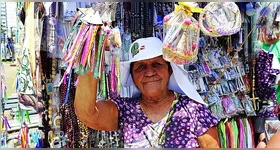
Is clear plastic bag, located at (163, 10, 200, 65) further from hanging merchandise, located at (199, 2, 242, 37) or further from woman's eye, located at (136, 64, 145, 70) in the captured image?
woman's eye, located at (136, 64, 145, 70)

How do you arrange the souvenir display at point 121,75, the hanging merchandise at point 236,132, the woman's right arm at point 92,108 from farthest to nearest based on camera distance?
1. the hanging merchandise at point 236,132
2. the souvenir display at point 121,75
3. the woman's right arm at point 92,108

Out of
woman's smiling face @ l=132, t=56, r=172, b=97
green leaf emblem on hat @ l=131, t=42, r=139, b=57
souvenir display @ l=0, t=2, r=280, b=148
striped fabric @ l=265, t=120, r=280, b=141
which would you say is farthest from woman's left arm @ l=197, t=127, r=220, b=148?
striped fabric @ l=265, t=120, r=280, b=141

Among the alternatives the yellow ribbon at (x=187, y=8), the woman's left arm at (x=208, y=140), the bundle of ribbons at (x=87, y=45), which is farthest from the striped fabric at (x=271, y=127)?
the bundle of ribbons at (x=87, y=45)

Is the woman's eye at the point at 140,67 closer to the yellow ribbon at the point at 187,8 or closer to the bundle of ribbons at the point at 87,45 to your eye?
the bundle of ribbons at the point at 87,45

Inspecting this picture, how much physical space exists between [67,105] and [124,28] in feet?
2.46

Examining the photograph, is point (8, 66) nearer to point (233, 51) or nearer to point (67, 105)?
point (67, 105)

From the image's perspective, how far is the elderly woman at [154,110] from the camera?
2178 millimetres

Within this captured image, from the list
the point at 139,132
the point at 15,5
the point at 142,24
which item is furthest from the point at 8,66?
the point at 139,132

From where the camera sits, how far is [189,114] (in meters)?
2.22

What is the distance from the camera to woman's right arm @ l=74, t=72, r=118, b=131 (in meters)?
2.01

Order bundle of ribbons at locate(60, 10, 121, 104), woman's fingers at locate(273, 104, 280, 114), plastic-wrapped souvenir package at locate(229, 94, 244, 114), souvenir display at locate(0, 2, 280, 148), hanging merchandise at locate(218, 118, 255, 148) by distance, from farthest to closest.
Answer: plastic-wrapped souvenir package at locate(229, 94, 244, 114) → hanging merchandise at locate(218, 118, 255, 148) → woman's fingers at locate(273, 104, 280, 114) → souvenir display at locate(0, 2, 280, 148) → bundle of ribbons at locate(60, 10, 121, 104)

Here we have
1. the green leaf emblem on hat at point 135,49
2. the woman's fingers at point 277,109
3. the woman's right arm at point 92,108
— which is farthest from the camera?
the woman's fingers at point 277,109

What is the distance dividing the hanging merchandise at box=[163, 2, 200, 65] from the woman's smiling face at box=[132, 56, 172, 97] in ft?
0.87

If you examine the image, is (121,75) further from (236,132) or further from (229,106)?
(236,132)
